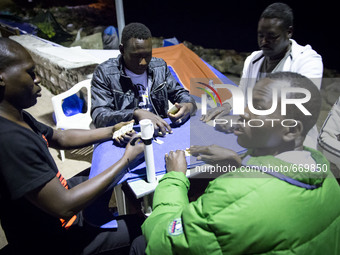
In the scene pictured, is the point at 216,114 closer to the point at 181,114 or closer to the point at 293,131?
the point at 181,114

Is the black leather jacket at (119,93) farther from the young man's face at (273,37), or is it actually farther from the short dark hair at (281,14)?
the short dark hair at (281,14)

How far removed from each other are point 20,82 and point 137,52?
102 centimetres

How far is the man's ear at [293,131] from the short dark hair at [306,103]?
0.03 m

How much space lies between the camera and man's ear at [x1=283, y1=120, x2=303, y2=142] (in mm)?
1109

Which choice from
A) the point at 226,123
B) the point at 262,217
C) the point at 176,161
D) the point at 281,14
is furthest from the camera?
the point at 281,14

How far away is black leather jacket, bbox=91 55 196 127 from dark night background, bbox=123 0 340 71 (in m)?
5.51

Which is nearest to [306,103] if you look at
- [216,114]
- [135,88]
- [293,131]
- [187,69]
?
[293,131]

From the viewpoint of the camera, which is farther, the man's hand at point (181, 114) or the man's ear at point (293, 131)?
the man's hand at point (181, 114)

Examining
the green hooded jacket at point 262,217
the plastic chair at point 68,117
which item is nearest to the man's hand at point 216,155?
the green hooded jacket at point 262,217

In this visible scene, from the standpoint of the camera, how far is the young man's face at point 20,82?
116cm

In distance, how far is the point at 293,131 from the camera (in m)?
1.11

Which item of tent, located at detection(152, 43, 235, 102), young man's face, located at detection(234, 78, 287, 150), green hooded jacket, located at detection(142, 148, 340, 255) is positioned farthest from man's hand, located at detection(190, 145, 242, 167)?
tent, located at detection(152, 43, 235, 102)

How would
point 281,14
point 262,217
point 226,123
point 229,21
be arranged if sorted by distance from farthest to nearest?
point 229,21 → point 281,14 → point 226,123 → point 262,217

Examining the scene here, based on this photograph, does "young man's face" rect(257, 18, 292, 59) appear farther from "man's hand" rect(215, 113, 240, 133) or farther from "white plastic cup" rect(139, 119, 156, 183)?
"white plastic cup" rect(139, 119, 156, 183)
